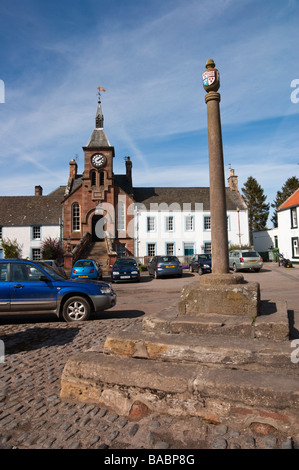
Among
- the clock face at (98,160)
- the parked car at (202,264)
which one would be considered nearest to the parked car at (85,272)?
the parked car at (202,264)

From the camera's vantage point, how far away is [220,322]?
14.3ft

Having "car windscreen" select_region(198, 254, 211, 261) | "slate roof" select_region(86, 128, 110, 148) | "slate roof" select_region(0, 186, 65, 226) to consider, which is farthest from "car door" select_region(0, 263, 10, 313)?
"slate roof" select_region(0, 186, 65, 226)

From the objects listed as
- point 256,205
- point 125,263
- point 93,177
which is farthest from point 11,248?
point 256,205

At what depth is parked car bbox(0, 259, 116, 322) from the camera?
7559mm

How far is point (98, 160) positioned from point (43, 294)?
28.4 m

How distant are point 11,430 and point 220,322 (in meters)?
2.83

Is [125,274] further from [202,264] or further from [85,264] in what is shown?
[202,264]

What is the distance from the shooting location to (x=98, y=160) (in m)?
34.1

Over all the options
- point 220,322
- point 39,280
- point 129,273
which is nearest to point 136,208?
point 129,273

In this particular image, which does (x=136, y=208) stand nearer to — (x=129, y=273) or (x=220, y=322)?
(x=129, y=273)

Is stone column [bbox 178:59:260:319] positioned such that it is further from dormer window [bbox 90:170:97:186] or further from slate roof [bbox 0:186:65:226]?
slate roof [bbox 0:186:65:226]

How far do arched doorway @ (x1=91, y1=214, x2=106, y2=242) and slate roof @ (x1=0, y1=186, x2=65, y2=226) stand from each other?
5555 mm

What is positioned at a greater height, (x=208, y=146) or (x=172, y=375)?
(x=208, y=146)

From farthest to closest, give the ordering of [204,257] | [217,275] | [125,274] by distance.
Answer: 1. [204,257]
2. [125,274]
3. [217,275]
